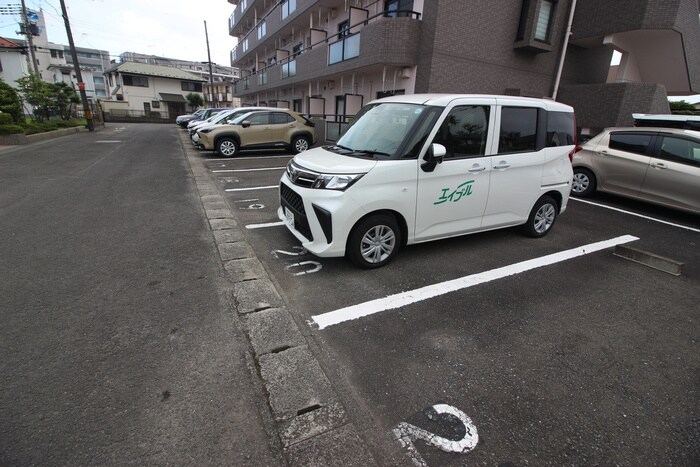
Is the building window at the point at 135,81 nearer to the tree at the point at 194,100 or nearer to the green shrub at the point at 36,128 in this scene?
the tree at the point at 194,100

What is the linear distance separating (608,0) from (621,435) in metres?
14.6

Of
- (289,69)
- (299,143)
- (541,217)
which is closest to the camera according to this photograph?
(541,217)

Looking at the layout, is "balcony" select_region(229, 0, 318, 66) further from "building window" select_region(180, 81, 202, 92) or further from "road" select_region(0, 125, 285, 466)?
"road" select_region(0, 125, 285, 466)

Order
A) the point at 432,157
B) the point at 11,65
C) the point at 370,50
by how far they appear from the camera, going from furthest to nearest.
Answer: the point at 11,65
the point at 370,50
the point at 432,157

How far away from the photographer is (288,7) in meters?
19.5

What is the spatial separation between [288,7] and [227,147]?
1217cm

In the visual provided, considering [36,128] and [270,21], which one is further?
[270,21]

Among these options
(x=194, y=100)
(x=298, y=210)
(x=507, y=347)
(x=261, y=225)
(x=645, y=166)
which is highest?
(x=194, y=100)

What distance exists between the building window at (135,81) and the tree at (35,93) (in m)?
25.4

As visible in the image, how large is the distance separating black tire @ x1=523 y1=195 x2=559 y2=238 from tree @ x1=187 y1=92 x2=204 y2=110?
49.5 metres

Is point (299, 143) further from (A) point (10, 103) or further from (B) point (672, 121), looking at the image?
(A) point (10, 103)

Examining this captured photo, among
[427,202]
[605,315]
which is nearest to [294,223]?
[427,202]

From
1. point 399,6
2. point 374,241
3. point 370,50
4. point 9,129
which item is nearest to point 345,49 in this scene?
point 370,50

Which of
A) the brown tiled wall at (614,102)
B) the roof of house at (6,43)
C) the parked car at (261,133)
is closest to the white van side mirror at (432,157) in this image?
the parked car at (261,133)
